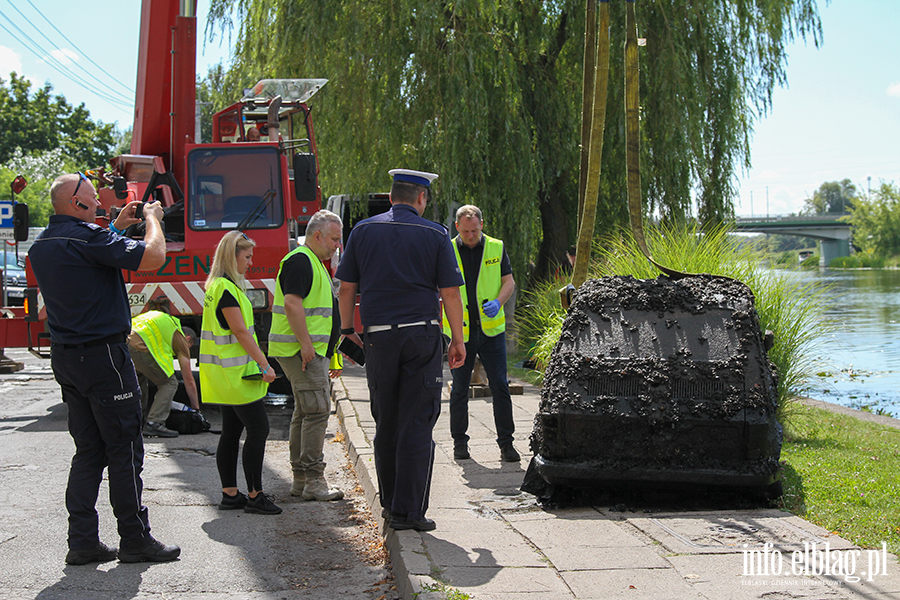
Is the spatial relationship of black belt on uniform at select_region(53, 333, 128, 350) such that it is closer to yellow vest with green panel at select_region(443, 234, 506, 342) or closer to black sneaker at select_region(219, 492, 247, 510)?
black sneaker at select_region(219, 492, 247, 510)

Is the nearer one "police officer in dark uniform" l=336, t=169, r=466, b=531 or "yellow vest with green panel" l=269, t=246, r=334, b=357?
"police officer in dark uniform" l=336, t=169, r=466, b=531

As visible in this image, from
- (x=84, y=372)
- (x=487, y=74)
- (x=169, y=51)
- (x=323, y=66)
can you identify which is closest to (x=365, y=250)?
(x=84, y=372)

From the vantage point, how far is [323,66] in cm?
1469

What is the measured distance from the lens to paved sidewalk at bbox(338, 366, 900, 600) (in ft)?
11.8

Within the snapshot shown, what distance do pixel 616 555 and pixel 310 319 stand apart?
2557 mm

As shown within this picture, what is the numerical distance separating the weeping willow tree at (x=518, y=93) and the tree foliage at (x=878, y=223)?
68.5 meters

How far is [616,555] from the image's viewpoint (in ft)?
13.3

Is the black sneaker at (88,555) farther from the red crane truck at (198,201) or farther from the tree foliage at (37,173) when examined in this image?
the tree foliage at (37,173)

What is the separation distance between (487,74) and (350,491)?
9.32 metres

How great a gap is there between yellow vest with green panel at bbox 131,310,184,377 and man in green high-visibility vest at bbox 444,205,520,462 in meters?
3.31

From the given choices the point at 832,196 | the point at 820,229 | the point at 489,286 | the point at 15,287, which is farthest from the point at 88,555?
the point at 832,196

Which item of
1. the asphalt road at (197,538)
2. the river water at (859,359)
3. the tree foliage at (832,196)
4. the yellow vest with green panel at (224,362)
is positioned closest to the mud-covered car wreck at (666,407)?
the asphalt road at (197,538)

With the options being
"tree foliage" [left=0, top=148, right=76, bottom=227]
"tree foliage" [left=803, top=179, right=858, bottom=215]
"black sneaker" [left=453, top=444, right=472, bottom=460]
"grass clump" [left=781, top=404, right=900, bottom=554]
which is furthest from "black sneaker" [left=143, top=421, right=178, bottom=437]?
"tree foliage" [left=803, top=179, right=858, bottom=215]

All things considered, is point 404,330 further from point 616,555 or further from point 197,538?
point 197,538
